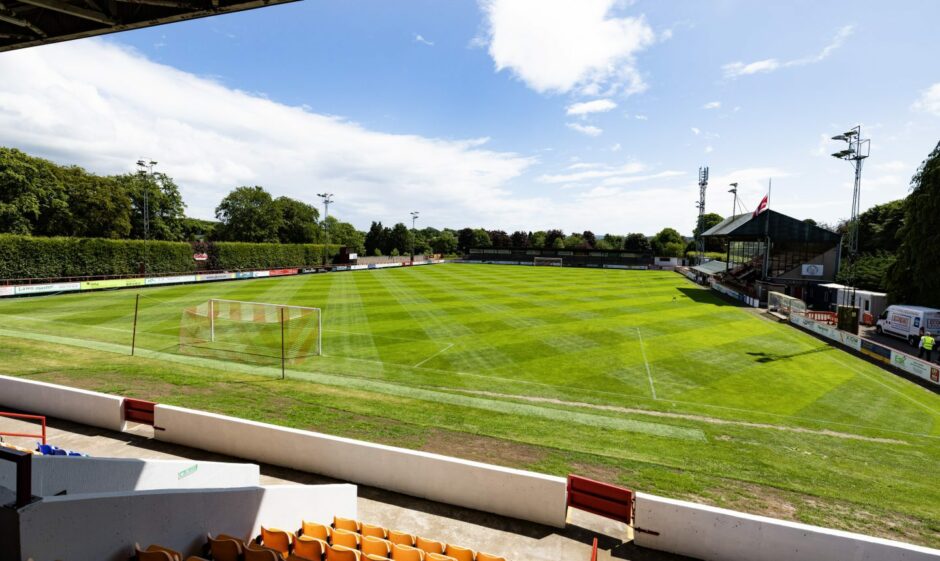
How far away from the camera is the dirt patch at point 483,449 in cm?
1123

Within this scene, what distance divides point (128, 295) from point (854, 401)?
51952 millimetres

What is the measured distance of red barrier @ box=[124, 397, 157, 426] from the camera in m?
11.5

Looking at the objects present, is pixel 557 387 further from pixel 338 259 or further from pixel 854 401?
pixel 338 259

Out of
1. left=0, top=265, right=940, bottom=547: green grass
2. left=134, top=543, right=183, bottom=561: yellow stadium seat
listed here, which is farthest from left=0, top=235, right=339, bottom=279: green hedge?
left=134, top=543, right=183, bottom=561: yellow stadium seat

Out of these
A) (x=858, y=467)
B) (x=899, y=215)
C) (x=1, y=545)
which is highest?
(x=899, y=215)

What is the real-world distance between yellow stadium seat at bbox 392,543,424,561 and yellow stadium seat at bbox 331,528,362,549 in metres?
0.75

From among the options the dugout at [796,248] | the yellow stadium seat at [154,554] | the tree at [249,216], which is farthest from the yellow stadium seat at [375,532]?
the tree at [249,216]

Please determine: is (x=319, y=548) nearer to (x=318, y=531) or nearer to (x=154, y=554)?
(x=318, y=531)

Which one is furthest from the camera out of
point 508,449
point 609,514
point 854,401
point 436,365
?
point 436,365

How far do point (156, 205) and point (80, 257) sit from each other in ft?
101

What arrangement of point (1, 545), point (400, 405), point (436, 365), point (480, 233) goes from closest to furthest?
point (1, 545) < point (400, 405) < point (436, 365) < point (480, 233)

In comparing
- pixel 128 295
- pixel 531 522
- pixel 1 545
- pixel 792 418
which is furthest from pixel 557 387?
pixel 128 295

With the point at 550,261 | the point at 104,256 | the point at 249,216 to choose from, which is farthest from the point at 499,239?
the point at 104,256

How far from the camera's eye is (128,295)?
39469mm
